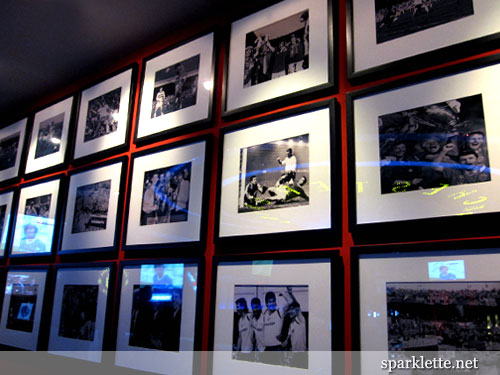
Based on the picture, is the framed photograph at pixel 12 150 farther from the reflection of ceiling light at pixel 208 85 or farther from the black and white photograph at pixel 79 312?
the reflection of ceiling light at pixel 208 85

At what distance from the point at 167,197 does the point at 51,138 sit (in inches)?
61.4

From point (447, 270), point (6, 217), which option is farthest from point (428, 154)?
point (6, 217)

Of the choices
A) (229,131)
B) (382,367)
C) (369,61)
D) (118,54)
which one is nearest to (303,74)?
(369,61)

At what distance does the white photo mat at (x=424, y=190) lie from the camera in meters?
1.47

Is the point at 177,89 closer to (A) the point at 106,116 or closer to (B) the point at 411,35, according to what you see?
(A) the point at 106,116

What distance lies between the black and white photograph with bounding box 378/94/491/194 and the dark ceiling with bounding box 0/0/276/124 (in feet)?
3.66

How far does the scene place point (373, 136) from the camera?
1.76m

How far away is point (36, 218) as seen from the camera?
10.8 ft

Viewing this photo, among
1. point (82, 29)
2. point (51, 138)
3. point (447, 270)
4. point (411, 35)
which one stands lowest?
point (447, 270)

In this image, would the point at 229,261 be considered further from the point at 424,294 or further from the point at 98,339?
the point at 98,339

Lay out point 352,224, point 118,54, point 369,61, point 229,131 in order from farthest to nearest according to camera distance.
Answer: point 118,54, point 229,131, point 369,61, point 352,224

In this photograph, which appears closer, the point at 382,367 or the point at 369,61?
the point at 382,367

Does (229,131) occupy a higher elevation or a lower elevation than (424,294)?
higher

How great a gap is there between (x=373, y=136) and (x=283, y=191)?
1.53ft
